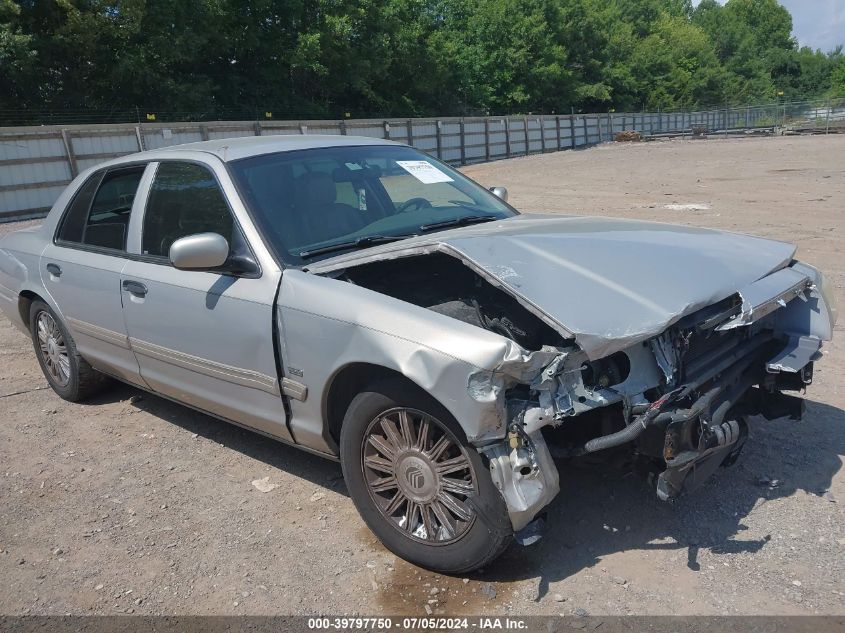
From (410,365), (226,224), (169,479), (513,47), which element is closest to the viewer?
(410,365)

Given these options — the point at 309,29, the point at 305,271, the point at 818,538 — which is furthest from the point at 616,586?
the point at 309,29

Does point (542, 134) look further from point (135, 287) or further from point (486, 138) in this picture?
point (135, 287)

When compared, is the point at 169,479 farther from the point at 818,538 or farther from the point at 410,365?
the point at 818,538

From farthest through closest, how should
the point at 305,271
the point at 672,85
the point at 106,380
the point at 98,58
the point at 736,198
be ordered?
1. the point at 672,85
2. the point at 98,58
3. the point at 736,198
4. the point at 106,380
5. the point at 305,271

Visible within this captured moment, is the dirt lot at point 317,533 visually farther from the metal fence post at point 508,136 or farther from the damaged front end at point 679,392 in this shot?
the metal fence post at point 508,136

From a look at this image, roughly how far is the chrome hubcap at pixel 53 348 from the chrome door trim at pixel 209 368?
119 centimetres

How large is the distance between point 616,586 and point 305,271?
1872 millimetres

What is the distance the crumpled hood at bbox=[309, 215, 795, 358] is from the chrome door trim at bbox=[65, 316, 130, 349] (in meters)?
1.62

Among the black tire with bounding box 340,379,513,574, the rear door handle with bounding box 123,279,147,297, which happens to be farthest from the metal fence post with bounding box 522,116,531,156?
the black tire with bounding box 340,379,513,574

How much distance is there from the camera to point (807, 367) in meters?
3.52

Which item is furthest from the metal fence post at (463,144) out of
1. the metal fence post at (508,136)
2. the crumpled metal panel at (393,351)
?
the crumpled metal panel at (393,351)

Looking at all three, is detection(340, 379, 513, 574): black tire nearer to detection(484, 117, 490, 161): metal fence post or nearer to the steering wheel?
the steering wheel

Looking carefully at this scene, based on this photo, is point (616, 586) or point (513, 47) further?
point (513, 47)

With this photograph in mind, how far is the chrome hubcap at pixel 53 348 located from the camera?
16.8 feet
